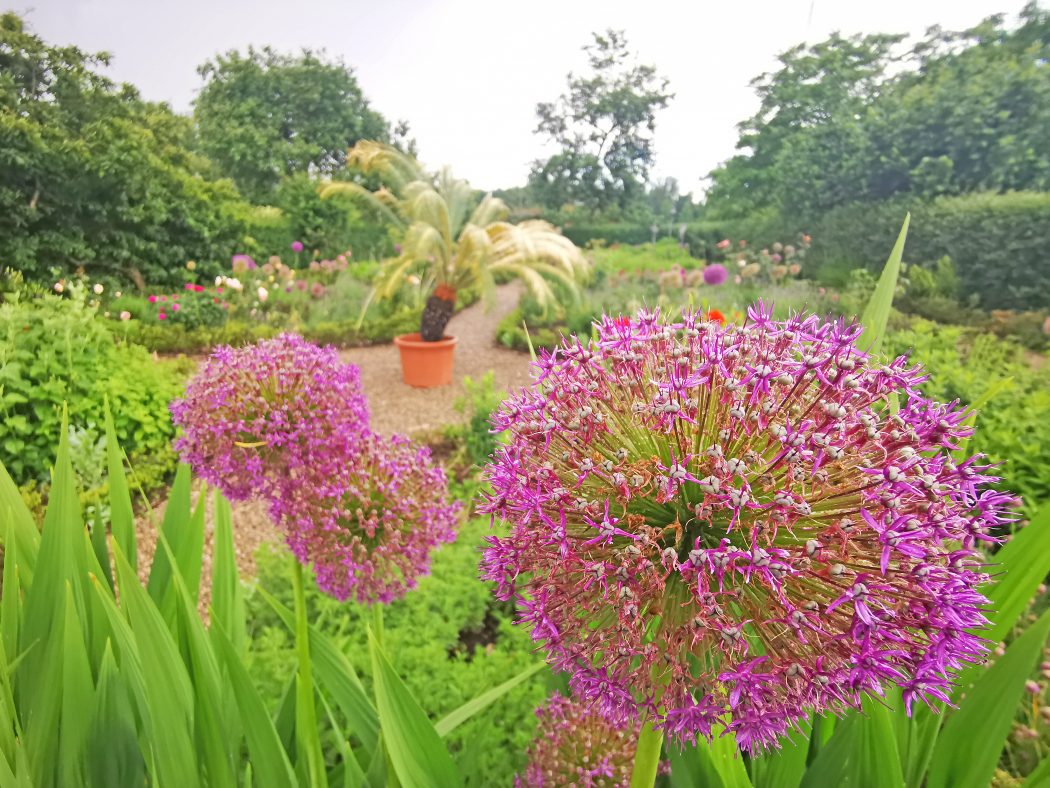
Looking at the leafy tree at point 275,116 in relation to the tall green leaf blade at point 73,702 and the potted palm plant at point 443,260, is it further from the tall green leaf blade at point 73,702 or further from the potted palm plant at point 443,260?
the tall green leaf blade at point 73,702

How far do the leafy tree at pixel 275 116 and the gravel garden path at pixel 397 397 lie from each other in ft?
13.7

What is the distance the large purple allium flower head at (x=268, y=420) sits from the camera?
1.04 metres

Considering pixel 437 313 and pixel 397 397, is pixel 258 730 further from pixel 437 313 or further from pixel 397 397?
pixel 437 313

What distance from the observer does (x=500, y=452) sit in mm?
648

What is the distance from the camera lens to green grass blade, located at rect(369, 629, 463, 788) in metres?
0.69

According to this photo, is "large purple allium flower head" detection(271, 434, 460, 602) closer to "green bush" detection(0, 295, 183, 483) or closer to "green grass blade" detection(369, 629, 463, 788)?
"green grass blade" detection(369, 629, 463, 788)

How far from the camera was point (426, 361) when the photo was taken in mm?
6371

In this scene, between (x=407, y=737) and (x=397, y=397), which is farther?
(x=397, y=397)

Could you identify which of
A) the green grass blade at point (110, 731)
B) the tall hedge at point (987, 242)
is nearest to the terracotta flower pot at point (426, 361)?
the green grass blade at point (110, 731)

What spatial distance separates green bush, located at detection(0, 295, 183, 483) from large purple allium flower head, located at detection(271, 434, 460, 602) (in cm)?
263

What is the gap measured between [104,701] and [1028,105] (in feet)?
37.8

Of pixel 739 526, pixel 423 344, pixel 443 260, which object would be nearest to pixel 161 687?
pixel 739 526

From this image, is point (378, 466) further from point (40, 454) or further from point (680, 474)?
point (40, 454)

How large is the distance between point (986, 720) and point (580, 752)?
697 mm
